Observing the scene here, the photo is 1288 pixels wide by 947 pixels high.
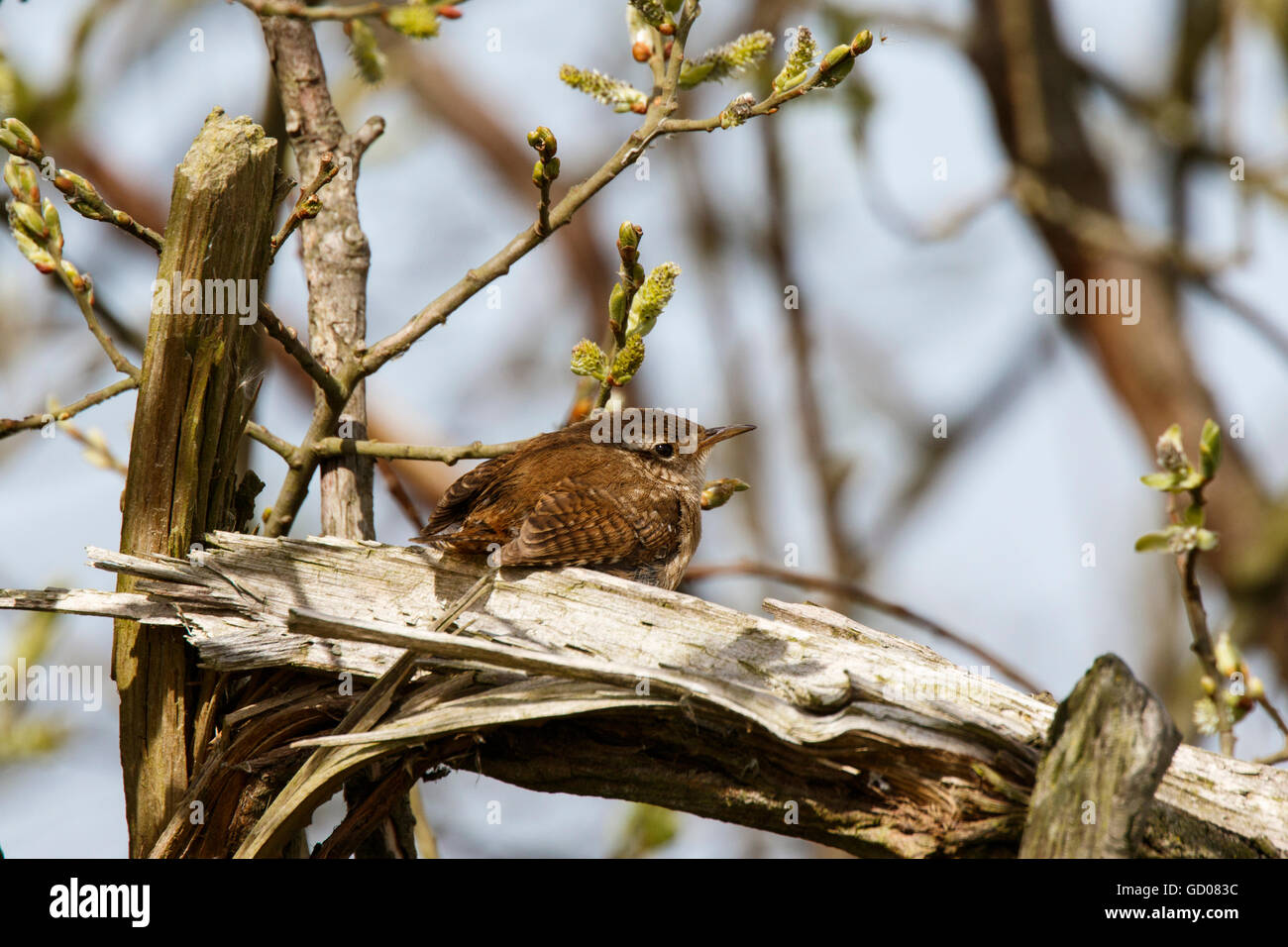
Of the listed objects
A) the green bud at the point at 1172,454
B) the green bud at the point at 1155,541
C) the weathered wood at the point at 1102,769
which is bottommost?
the weathered wood at the point at 1102,769

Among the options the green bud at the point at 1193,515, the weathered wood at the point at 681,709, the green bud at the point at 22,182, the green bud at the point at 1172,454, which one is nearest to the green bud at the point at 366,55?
the green bud at the point at 22,182

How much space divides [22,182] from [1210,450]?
2.65 meters

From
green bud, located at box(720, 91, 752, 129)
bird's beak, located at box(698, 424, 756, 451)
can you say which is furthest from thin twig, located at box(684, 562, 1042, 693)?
green bud, located at box(720, 91, 752, 129)

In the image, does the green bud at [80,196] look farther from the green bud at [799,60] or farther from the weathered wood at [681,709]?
the green bud at [799,60]

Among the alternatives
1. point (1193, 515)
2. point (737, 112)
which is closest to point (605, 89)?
point (737, 112)

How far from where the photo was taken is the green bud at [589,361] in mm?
2674

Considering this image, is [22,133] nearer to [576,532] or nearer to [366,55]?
[366,55]

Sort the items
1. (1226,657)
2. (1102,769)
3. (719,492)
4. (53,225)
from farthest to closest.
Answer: (719,492), (1226,657), (53,225), (1102,769)

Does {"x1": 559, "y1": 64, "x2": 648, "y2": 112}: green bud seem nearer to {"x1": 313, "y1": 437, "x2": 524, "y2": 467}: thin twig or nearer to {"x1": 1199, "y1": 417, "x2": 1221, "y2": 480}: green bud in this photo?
{"x1": 313, "y1": 437, "x2": 524, "y2": 467}: thin twig

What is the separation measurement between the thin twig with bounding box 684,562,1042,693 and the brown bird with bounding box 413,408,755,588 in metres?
0.13

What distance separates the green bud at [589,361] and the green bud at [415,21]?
720 mm

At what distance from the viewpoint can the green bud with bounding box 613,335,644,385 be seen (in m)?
2.67

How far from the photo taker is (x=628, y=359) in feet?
8.78
